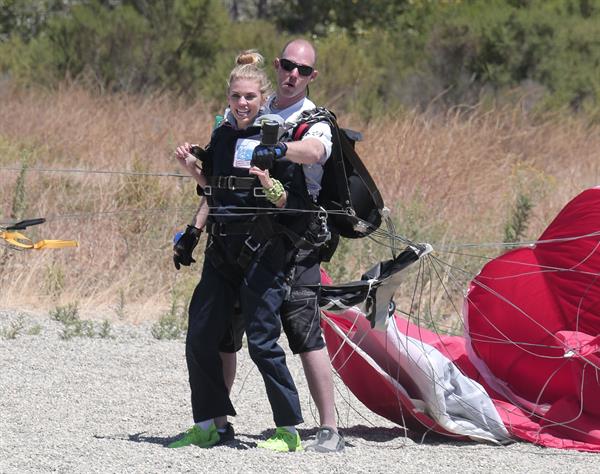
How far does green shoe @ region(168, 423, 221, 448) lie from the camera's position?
16.2ft

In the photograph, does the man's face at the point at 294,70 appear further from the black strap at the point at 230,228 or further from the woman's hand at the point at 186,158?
the black strap at the point at 230,228

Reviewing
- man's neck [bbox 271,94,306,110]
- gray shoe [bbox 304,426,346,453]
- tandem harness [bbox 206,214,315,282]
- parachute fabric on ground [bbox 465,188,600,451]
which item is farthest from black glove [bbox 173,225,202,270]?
parachute fabric on ground [bbox 465,188,600,451]

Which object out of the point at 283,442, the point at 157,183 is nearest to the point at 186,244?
the point at 283,442

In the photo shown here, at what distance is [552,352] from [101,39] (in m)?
14.3

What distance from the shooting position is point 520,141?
1376cm

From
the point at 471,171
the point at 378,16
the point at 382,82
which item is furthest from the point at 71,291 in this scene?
the point at 378,16

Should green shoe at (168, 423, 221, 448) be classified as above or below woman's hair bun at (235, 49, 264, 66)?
below

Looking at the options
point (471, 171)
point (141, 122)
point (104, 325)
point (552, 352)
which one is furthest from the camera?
point (141, 122)

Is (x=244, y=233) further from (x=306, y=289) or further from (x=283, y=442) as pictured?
(x=283, y=442)

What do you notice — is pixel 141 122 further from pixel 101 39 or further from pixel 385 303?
pixel 385 303

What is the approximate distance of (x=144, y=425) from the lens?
5.56 metres

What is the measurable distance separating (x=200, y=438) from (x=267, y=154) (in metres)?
1.27

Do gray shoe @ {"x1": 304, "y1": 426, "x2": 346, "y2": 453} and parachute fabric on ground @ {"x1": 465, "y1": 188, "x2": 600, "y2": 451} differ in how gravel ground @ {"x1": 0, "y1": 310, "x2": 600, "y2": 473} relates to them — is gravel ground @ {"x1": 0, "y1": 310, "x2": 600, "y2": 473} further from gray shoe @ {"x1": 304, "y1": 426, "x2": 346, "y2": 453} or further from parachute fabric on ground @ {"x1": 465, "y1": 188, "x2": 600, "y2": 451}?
parachute fabric on ground @ {"x1": 465, "y1": 188, "x2": 600, "y2": 451}

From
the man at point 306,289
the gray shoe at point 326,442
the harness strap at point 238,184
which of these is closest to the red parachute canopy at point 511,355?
the man at point 306,289
